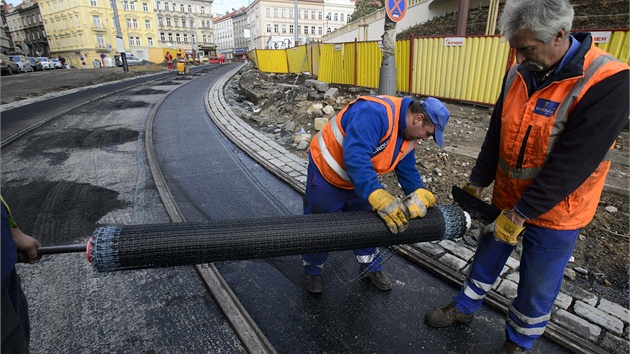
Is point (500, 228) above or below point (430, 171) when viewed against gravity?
above

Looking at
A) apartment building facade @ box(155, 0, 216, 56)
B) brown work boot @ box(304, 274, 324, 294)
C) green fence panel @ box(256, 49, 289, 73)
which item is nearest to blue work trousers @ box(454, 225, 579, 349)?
brown work boot @ box(304, 274, 324, 294)

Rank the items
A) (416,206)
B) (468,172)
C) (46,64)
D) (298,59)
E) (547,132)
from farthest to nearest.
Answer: (46,64)
(298,59)
(468,172)
(416,206)
(547,132)

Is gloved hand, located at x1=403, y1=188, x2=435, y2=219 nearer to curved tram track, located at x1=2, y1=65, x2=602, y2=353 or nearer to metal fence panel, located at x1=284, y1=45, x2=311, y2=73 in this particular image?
curved tram track, located at x1=2, y1=65, x2=602, y2=353

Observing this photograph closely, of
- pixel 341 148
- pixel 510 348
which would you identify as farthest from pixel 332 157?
pixel 510 348

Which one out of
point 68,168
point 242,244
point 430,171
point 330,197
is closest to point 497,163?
point 330,197

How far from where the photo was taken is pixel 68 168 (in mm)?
5348

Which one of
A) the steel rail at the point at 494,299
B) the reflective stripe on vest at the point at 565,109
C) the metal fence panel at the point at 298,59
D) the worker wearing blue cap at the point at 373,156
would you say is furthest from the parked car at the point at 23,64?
the reflective stripe on vest at the point at 565,109

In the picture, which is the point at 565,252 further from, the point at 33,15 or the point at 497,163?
the point at 33,15

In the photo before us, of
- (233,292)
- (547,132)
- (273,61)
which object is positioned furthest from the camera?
(273,61)

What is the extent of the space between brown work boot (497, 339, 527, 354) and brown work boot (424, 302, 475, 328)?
31 cm

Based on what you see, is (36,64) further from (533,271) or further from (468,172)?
(533,271)

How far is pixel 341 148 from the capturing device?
2.34 m

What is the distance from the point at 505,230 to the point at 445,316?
34.2 inches

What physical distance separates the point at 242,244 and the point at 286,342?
94 cm
